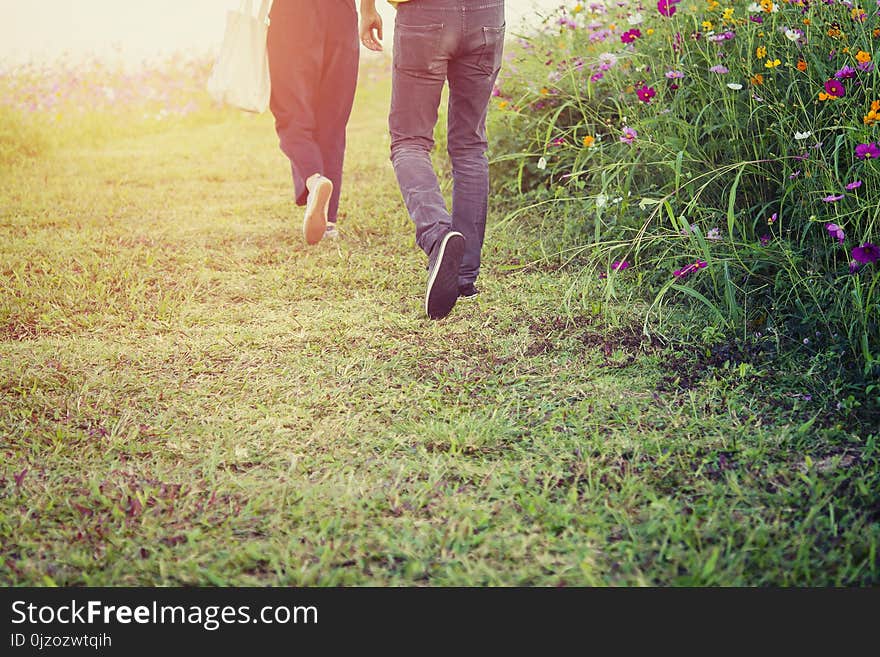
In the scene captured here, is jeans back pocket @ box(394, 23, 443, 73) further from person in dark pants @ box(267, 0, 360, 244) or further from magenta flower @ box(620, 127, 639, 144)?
person in dark pants @ box(267, 0, 360, 244)

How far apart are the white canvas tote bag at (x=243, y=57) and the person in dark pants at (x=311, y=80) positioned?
0.15 meters

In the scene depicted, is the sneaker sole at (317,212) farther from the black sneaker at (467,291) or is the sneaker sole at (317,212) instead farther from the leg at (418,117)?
the black sneaker at (467,291)

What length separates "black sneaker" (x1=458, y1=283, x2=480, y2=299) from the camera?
10.6 feet

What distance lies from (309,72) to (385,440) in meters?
2.11

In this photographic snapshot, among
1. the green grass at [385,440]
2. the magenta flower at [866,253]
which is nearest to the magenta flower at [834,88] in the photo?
the magenta flower at [866,253]

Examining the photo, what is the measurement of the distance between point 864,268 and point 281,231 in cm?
274

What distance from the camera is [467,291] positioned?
3244 mm

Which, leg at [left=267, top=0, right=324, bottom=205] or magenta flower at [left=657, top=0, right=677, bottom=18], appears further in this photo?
leg at [left=267, top=0, right=324, bottom=205]

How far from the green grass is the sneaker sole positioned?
0.16m

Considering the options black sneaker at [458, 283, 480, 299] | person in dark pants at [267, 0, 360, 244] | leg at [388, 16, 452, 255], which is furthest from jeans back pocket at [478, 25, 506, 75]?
person in dark pants at [267, 0, 360, 244]

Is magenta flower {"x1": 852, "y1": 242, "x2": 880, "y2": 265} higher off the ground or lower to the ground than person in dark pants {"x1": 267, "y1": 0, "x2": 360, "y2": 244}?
lower

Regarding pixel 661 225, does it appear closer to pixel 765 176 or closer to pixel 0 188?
pixel 765 176

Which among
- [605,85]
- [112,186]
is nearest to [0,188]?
[112,186]

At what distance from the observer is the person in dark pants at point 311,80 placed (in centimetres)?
364
